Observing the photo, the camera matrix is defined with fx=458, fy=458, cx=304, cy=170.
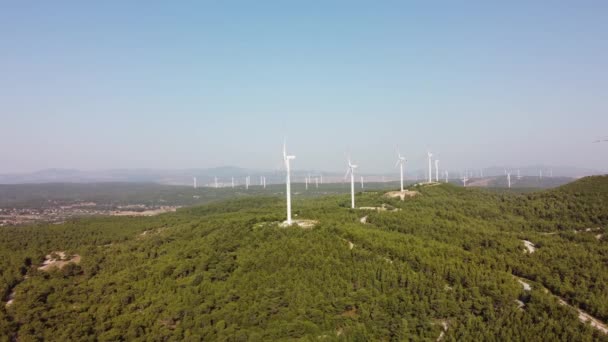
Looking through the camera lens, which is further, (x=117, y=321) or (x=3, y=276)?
(x=3, y=276)

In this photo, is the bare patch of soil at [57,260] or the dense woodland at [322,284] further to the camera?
the bare patch of soil at [57,260]

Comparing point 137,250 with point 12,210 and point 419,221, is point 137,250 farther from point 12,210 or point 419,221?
point 12,210

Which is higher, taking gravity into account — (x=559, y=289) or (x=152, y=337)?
(x=559, y=289)

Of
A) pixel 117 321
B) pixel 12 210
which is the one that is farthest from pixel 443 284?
pixel 12 210

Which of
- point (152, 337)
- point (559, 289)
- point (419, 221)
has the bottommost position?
point (152, 337)

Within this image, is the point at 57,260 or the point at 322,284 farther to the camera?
the point at 57,260

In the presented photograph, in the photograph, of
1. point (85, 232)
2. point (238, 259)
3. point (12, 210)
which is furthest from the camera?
point (12, 210)

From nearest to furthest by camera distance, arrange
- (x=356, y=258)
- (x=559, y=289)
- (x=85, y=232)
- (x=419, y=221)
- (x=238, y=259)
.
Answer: (x=559, y=289), (x=356, y=258), (x=238, y=259), (x=419, y=221), (x=85, y=232)

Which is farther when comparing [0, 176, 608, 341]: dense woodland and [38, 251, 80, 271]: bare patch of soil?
[38, 251, 80, 271]: bare patch of soil
